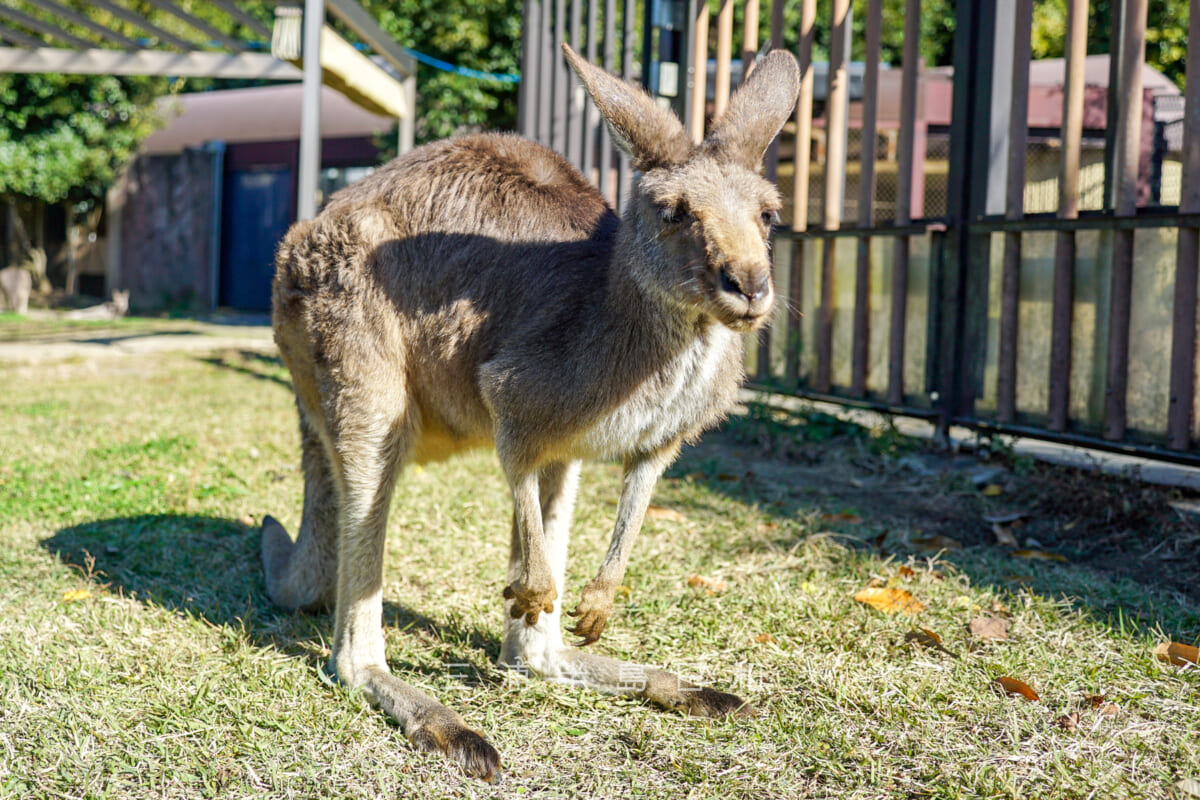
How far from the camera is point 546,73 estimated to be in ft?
25.5

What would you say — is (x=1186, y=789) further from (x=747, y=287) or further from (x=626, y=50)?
(x=626, y=50)

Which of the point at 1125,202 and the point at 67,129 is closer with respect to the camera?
the point at 1125,202

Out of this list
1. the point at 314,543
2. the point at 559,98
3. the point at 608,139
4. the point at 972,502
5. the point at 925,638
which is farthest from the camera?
the point at 559,98

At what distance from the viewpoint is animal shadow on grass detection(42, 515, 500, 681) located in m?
3.03

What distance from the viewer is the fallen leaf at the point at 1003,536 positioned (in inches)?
154

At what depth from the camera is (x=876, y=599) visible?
3.22 meters

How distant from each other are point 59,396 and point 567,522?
17.4 feet

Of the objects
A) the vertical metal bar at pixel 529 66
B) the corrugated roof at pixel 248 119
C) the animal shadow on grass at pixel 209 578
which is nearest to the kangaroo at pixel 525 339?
the animal shadow on grass at pixel 209 578

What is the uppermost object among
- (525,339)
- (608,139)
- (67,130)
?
(67,130)

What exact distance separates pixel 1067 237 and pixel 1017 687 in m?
2.63

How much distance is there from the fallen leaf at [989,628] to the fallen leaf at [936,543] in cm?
77

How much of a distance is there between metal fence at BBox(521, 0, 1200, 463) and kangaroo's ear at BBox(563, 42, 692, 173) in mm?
2554

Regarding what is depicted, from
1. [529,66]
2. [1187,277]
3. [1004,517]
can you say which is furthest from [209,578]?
[529,66]

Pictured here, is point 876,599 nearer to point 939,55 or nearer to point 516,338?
point 516,338
